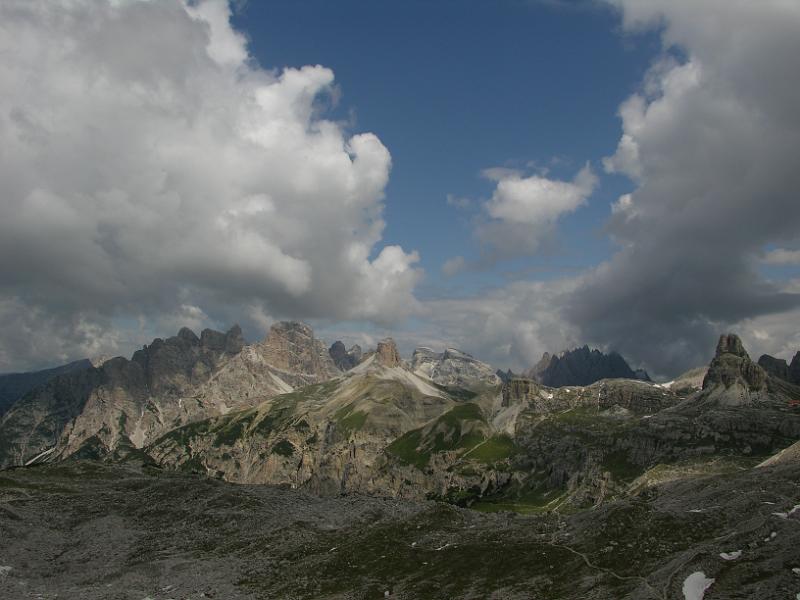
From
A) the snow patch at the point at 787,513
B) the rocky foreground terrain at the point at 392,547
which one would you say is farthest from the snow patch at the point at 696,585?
the snow patch at the point at 787,513

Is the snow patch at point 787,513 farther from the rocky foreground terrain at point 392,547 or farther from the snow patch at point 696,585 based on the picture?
the snow patch at point 696,585

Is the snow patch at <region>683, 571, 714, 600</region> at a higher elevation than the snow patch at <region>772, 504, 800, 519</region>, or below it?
below

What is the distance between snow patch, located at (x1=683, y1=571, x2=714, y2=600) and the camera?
1961 inches

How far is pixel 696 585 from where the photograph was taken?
5156 centimetres

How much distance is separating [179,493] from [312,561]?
56115 mm

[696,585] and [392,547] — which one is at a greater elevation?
[696,585]

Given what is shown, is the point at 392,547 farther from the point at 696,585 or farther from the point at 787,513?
the point at 787,513

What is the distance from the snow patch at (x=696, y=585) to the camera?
49.8m

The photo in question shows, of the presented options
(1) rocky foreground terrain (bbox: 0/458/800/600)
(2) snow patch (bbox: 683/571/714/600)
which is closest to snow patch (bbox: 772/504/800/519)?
(1) rocky foreground terrain (bbox: 0/458/800/600)

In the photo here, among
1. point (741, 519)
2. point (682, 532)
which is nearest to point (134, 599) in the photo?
point (682, 532)

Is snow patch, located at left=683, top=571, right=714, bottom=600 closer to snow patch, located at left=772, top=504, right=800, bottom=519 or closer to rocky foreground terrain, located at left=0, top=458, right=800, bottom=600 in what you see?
rocky foreground terrain, located at left=0, top=458, right=800, bottom=600

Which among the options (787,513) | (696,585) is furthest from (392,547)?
(787,513)

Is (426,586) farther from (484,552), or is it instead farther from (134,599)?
(134,599)

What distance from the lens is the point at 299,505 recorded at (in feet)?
396
